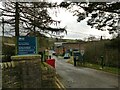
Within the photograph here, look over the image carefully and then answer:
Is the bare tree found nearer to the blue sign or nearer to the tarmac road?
the tarmac road

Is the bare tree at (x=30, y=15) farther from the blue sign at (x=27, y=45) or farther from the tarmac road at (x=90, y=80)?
the blue sign at (x=27, y=45)

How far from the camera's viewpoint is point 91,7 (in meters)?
24.6

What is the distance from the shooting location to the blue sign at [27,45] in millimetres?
12715

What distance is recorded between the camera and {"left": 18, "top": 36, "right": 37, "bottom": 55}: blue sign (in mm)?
12715

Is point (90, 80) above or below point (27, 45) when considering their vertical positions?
below

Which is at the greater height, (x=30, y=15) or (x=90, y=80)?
(x=30, y=15)

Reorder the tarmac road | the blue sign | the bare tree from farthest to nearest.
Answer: the bare tree
the tarmac road
the blue sign

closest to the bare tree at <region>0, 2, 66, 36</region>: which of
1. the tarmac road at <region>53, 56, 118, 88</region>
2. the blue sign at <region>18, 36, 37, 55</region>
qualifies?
the tarmac road at <region>53, 56, 118, 88</region>

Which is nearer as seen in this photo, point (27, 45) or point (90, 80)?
point (27, 45)

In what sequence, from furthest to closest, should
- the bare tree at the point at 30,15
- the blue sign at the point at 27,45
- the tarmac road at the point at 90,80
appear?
the bare tree at the point at 30,15 → the tarmac road at the point at 90,80 → the blue sign at the point at 27,45

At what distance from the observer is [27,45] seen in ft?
42.3

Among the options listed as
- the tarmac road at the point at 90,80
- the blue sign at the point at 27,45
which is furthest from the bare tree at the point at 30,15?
the blue sign at the point at 27,45

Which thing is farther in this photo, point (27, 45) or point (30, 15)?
point (30, 15)

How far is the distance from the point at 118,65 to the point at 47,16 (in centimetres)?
1236
